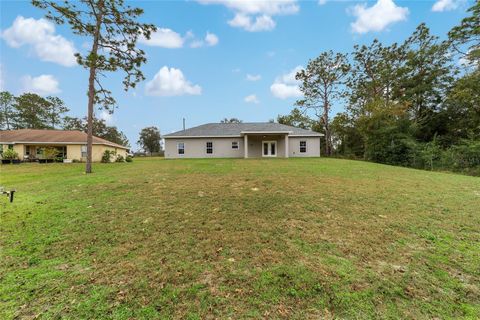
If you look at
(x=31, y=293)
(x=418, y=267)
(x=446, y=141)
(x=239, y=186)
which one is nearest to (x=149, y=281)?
(x=31, y=293)

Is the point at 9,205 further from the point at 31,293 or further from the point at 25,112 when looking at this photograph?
the point at 25,112

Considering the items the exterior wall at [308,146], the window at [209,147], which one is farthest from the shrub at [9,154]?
the exterior wall at [308,146]

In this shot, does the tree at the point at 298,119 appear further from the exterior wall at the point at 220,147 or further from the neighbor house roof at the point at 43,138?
the neighbor house roof at the point at 43,138

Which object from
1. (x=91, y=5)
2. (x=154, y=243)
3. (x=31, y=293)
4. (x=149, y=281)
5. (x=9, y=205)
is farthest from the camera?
(x=91, y=5)

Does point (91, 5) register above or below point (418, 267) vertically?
above

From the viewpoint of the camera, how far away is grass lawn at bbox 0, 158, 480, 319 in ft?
7.21

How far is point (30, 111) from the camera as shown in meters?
39.0

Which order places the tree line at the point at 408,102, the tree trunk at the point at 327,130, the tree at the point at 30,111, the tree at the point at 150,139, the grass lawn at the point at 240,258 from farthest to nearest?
1. the tree at the point at 150,139
2. the tree at the point at 30,111
3. the tree trunk at the point at 327,130
4. the tree line at the point at 408,102
5. the grass lawn at the point at 240,258

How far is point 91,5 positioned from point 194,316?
50.4ft

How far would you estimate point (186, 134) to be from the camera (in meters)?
23.6

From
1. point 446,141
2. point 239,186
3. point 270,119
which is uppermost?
point 270,119

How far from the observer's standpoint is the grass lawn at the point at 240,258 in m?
2.20

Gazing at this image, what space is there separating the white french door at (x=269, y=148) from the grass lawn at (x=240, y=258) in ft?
59.2

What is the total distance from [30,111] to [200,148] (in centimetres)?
3785
